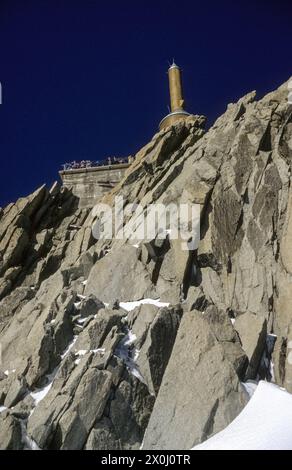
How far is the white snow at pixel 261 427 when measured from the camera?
1523 cm

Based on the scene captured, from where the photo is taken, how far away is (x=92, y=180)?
43.5 m

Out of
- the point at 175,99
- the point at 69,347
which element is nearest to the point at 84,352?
the point at 69,347

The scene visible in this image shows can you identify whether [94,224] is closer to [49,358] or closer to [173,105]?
[49,358]

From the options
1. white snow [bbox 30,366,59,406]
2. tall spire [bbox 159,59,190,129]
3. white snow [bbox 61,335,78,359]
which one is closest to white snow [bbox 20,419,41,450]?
white snow [bbox 30,366,59,406]

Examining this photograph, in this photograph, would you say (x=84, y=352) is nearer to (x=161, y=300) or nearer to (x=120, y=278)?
(x=161, y=300)

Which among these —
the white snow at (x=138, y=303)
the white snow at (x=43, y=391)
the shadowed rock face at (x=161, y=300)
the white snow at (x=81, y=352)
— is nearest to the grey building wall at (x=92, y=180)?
the shadowed rock face at (x=161, y=300)

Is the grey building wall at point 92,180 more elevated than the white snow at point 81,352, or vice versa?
the grey building wall at point 92,180

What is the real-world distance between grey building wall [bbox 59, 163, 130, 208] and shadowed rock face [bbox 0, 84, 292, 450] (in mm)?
6365

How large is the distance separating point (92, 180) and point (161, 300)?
2353 centimetres

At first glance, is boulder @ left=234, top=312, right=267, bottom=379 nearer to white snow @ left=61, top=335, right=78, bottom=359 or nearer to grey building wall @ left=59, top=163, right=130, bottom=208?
white snow @ left=61, top=335, right=78, bottom=359

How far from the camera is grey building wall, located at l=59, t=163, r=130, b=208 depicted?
42531 millimetres

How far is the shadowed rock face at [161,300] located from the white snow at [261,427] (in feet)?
1.54

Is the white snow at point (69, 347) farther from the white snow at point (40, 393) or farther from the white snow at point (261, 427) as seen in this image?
the white snow at point (261, 427)
